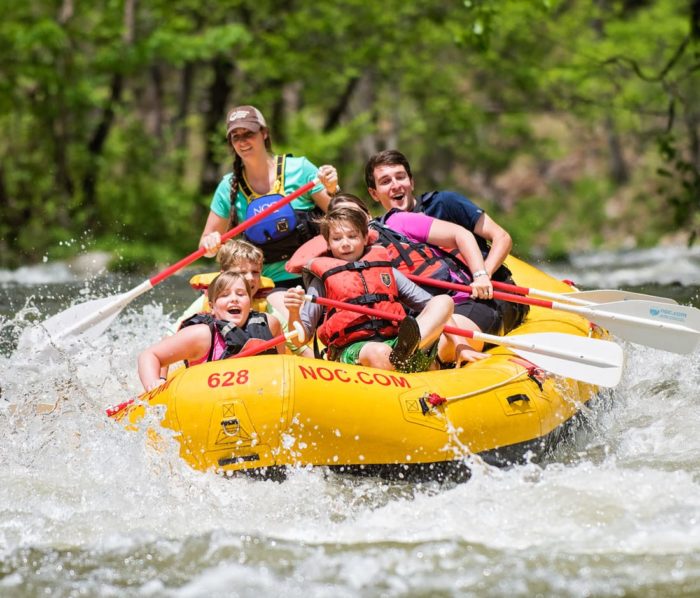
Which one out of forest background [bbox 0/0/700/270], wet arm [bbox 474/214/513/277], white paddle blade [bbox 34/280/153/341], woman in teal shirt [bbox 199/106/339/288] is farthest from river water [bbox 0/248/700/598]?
forest background [bbox 0/0/700/270]

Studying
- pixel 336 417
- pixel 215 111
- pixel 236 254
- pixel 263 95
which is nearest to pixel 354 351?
pixel 336 417

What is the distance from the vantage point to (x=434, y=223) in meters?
5.02

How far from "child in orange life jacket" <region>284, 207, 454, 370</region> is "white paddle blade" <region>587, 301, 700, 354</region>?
3.35 feet

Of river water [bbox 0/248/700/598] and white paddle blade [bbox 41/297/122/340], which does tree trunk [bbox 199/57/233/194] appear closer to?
white paddle blade [bbox 41/297/122/340]

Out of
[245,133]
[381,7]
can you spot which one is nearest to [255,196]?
[245,133]

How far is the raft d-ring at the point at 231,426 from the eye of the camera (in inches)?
147

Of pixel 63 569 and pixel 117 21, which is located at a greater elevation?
pixel 117 21

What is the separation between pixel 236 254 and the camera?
4.81m

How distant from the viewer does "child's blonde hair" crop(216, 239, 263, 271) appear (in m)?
4.79

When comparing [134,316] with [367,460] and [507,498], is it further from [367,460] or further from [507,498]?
[507,498]

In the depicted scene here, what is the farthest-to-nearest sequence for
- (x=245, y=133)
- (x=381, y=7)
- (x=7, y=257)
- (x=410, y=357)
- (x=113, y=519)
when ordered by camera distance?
(x=381, y=7) < (x=7, y=257) < (x=245, y=133) < (x=410, y=357) < (x=113, y=519)

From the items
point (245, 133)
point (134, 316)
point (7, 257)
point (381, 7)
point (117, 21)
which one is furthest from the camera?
point (381, 7)

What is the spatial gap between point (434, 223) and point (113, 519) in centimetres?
220

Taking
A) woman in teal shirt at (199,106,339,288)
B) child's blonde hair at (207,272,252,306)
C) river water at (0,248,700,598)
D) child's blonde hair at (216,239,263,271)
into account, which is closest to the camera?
river water at (0,248,700,598)
